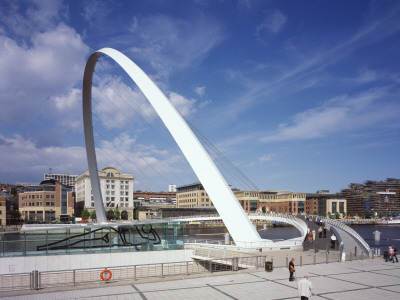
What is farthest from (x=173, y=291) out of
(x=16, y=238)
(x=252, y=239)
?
(x=16, y=238)

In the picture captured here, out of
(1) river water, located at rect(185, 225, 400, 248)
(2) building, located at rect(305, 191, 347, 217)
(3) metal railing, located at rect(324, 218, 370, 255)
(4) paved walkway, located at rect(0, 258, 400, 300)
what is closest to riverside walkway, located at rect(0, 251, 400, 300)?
(4) paved walkway, located at rect(0, 258, 400, 300)

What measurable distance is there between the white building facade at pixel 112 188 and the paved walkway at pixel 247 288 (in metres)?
89.6

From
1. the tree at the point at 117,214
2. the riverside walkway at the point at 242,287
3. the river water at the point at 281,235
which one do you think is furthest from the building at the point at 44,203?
the riverside walkway at the point at 242,287

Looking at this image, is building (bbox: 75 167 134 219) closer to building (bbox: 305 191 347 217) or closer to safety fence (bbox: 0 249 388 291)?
building (bbox: 305 191 347 217)

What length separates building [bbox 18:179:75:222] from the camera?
92375mm

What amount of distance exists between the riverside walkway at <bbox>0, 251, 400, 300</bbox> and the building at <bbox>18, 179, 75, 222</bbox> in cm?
8344

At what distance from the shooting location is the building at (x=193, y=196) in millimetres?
119250

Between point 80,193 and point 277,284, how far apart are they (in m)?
104

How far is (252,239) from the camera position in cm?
2259

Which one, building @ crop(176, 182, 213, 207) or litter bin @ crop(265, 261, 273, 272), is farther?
building @ crop(176, 182, 213, 207)

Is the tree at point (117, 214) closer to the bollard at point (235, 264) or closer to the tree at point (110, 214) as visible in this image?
the tree at point (110, 214)

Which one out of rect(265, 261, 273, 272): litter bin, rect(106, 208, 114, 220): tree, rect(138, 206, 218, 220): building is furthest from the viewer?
rect(138, 206, 218, 220): building

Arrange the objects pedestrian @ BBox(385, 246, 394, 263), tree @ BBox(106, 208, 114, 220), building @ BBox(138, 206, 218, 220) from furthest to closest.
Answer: building @ BBox(138, 206, 218, 220), tree @ BBox(106, 208, 114, 220), pedestrian @ BBox(385, 246, 394, 263)

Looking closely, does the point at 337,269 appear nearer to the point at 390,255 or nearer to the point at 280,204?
the point at 390,255
